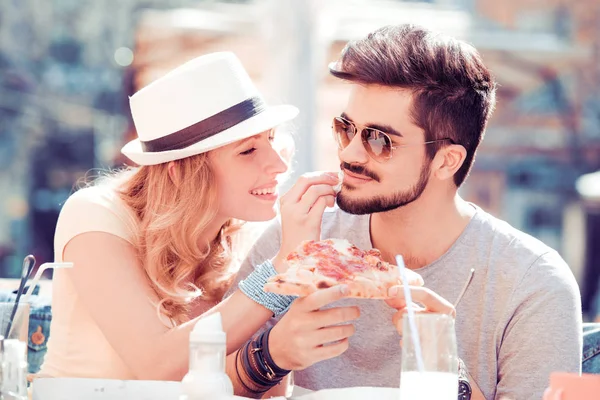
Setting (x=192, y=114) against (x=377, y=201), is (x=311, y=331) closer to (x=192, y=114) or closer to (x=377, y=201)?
(x=377, y=201)

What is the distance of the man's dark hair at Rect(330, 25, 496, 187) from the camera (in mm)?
2842

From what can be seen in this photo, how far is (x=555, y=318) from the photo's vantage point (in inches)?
101

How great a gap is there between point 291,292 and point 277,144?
119 cm

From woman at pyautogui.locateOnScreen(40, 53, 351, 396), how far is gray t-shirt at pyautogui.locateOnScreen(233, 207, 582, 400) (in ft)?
1.38

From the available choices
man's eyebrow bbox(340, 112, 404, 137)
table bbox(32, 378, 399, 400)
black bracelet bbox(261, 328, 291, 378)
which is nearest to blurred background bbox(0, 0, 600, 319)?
man's eyebrow bbox(340, 112, 404, 137)

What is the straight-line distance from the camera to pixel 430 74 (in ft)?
9.43

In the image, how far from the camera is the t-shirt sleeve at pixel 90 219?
2.77m

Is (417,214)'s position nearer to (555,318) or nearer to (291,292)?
(555,318)

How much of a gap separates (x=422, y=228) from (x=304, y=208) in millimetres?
448

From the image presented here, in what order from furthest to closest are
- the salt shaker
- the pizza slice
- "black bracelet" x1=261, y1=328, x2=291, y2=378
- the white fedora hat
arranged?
the white fedora hat < "black bracelet" x1=261, y1=328, x2=291, y2=378 < the pizza slice < the salt shaker

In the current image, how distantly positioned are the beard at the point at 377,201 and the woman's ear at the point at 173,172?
53 cm

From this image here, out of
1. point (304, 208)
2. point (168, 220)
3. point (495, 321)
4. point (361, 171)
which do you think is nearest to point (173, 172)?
point (168, 220)

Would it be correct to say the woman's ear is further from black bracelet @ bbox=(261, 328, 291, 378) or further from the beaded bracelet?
black bracelet @ bbox=(261, 328, 291, 378)

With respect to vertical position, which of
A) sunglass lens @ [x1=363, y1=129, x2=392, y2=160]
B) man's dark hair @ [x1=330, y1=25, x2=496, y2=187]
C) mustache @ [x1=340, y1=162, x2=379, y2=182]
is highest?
man's dark hair @ [x1=330, y1=25, x2=496, y2=187]
